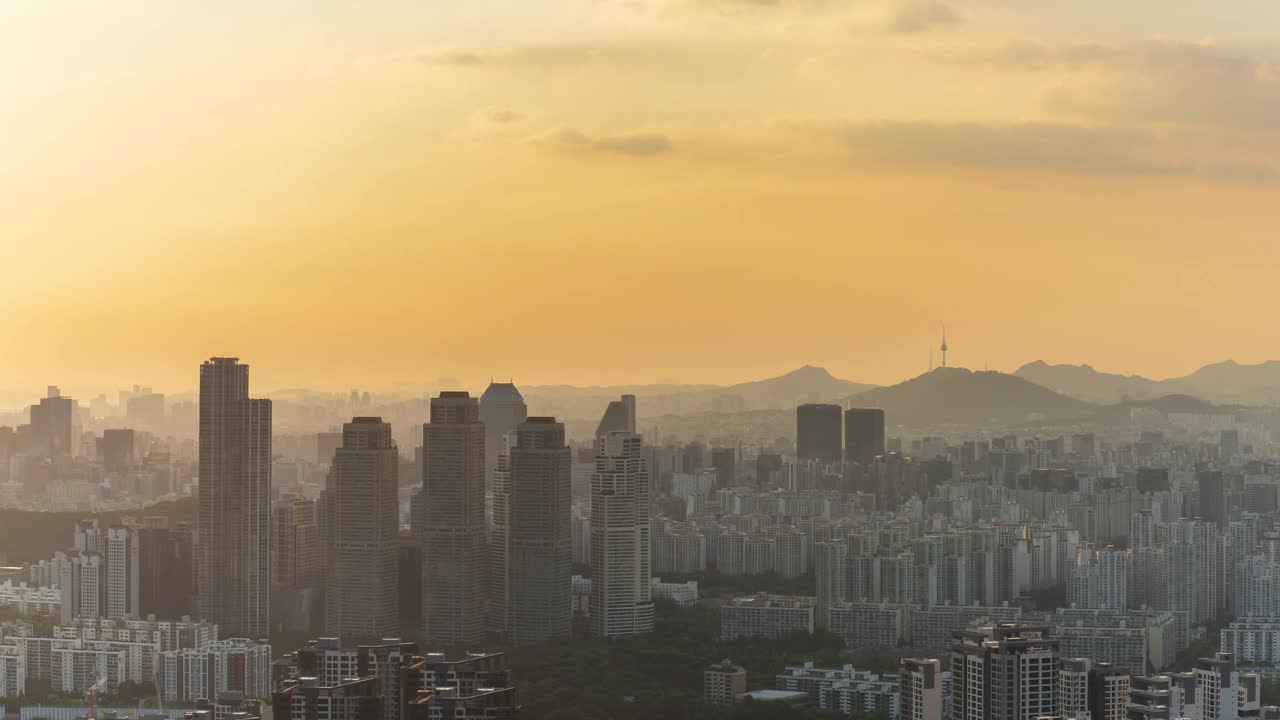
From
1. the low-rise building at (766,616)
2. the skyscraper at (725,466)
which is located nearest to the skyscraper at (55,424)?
the low-rise building at (766,616)

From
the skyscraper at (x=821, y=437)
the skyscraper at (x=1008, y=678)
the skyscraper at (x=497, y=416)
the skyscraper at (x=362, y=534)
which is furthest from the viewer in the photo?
the skyscraper at (x=821, y=437)

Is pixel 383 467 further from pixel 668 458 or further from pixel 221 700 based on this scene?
pixel 221 700

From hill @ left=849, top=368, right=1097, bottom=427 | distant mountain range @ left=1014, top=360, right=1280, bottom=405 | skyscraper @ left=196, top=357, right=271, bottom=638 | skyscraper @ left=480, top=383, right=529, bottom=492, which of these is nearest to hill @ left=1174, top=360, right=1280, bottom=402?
distant mountain range @ left=1014, top=360, right=1280, bottom=405

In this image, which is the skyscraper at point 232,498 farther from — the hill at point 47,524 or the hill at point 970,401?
the hill at point 970,401

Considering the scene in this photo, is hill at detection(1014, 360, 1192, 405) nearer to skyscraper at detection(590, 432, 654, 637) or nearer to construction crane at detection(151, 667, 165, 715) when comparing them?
skyscraper at detection(590, 432, 654, 637)

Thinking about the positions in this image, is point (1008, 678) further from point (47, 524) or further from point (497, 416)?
point (47, 524)

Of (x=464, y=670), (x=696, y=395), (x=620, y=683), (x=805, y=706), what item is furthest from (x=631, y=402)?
(x=464, y=670)

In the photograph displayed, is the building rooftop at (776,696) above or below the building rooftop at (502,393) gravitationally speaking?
below

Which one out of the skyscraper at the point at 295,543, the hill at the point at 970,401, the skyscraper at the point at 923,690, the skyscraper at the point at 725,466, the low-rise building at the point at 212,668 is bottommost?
the low-rise building at the point at 212,668
